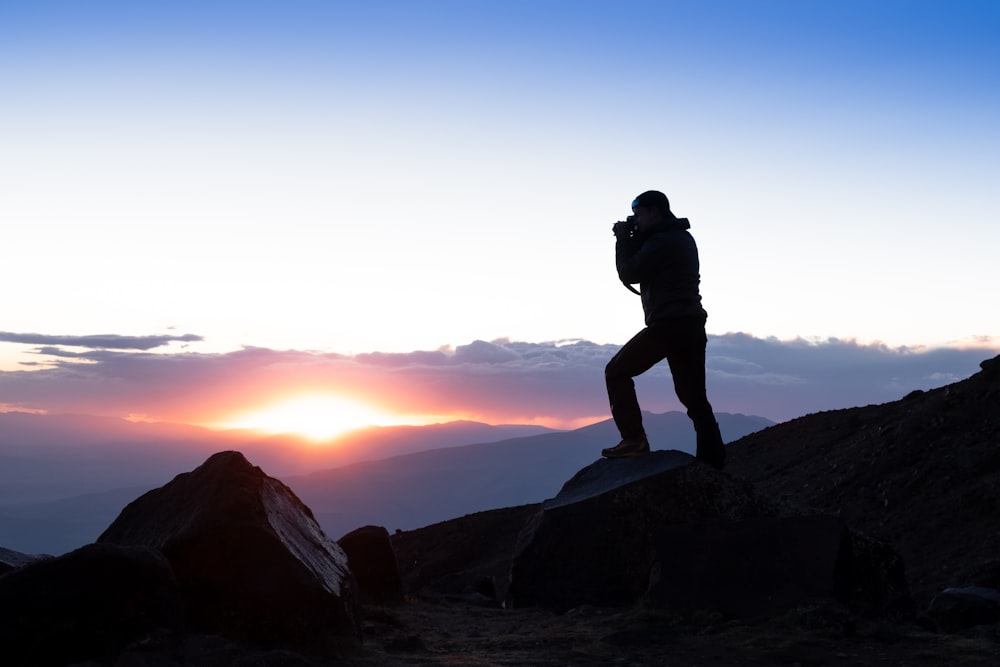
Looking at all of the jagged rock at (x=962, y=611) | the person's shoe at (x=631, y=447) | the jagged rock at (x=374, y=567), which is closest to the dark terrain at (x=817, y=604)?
the jagged rock at (x=962, y=611)

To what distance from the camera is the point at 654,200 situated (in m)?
10.6

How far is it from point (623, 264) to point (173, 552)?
18.7 ft

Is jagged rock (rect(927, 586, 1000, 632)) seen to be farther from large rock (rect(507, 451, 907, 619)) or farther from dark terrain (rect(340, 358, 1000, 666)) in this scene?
large rock (rect(507, 451, 907, 619))

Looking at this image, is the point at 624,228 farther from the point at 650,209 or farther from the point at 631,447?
the point at 631,447

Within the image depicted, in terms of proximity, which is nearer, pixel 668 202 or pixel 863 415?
pixel 668 202

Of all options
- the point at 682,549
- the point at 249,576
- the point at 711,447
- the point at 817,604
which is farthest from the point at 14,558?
the point at 817,604

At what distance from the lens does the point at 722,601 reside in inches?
318

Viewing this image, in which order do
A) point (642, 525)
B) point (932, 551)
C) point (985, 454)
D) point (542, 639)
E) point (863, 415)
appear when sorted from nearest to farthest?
point (542, 639), point (642, 525), point (932, 551), point (985, 454), point (863, 415)

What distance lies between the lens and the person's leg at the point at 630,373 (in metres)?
10.6

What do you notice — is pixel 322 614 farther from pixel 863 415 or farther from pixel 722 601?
pixel 863 415

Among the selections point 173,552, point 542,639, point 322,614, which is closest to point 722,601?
point 542,639

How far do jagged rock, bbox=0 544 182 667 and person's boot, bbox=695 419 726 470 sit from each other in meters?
6.30

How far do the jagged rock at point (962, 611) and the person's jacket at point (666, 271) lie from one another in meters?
3.84

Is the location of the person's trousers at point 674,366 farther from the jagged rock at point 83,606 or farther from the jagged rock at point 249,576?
the jagged rock at point 83,606
